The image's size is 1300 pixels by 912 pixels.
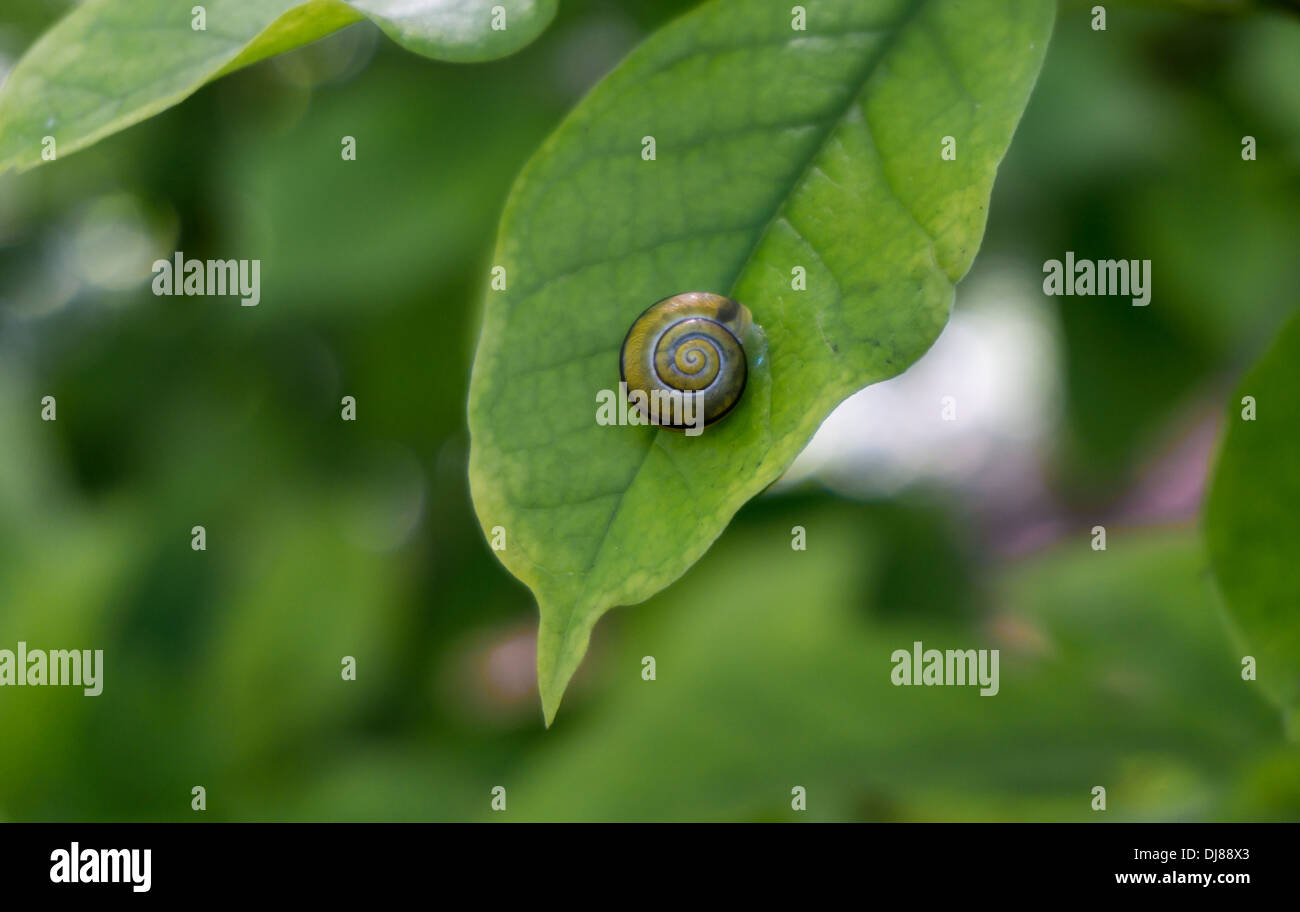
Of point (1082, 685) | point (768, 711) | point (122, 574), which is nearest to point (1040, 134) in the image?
point (1082, 685)

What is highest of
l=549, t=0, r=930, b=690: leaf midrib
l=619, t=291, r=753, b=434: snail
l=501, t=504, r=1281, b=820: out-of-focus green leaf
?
l=549, t=0, r=930, b=690: leaf midrib

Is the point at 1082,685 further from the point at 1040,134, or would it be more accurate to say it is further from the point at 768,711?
the point at 1040,134

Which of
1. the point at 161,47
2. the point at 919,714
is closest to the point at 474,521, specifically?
the point at 919,714

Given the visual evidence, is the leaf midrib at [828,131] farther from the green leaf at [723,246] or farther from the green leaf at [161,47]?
the green leaf at [161,47]

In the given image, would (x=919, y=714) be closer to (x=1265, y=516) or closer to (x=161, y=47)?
(x=1265, y=516)

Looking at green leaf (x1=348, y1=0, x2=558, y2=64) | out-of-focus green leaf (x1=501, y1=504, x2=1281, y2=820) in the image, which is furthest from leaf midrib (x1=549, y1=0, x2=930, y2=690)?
out-of-focus green leaf (x1=501, y1=504, x2=1281, y2=820)

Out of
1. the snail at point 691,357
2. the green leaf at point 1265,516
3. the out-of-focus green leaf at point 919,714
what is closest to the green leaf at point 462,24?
the snail at point 691,357

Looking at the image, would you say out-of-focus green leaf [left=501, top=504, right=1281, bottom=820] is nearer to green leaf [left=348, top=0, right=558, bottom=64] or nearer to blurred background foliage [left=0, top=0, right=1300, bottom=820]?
blurred background foliage [left=0, top=0, right=1300, bottom=820]
